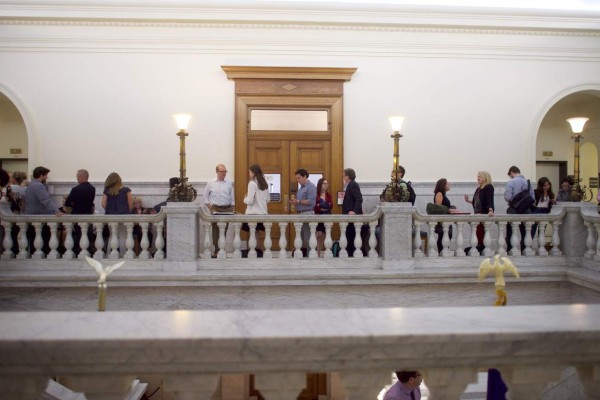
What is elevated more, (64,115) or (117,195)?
(64,115)

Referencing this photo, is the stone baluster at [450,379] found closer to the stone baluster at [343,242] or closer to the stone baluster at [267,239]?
the stone baluster at [267,239]

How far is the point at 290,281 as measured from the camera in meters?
8.36

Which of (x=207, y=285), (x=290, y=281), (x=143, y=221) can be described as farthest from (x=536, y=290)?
(x=143, y=221)

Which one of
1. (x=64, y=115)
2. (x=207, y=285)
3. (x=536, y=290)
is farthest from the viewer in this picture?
(x=64, y=115)

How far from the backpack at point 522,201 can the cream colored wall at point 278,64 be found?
2.85 m

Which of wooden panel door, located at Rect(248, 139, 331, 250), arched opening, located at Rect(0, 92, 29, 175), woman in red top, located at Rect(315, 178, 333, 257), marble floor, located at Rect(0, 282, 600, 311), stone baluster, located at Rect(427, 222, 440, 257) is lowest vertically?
marble floor, located at Rect(0, 282, 600, 311)

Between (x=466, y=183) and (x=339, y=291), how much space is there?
5.45 meters

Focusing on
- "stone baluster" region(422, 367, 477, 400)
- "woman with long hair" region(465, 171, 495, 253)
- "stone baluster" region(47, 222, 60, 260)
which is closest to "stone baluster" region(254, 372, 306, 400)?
"stone baluster" region(422, 367, 477, 400)

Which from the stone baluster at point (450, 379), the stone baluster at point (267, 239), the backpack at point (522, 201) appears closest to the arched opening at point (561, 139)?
the backpack at point (522, 201)

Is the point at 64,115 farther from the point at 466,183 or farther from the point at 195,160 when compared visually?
the point at 466,183

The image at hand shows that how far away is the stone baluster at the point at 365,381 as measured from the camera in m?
1.81

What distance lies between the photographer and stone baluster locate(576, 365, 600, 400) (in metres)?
1.87

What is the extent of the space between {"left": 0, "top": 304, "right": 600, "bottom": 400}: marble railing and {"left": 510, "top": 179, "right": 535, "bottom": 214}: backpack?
26.7ft

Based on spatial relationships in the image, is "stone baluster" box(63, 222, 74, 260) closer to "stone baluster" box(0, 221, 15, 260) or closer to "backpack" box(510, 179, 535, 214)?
"stone baluster" box(0, 221, 15, 260)
